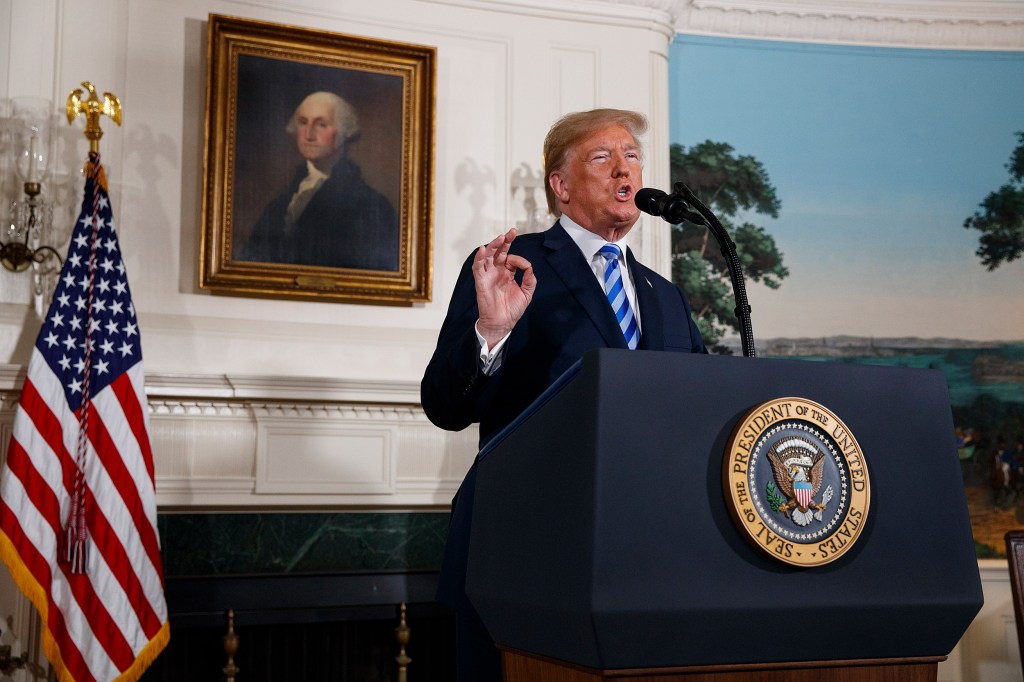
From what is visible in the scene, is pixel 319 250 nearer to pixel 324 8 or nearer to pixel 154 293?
pixel 154 293

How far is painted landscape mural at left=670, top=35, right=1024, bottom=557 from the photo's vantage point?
16.8ft

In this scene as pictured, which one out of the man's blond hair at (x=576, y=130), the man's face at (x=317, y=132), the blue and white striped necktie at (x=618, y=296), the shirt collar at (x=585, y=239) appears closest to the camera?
the blue and white striped necktie at (x=618, y=296)

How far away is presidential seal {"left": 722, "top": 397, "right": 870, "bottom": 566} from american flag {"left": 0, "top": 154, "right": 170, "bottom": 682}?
283cm

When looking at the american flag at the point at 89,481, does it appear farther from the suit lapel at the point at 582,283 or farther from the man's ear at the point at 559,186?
the suit lapel at the point at 582,283

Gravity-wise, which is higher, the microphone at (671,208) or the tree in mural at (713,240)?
the tree in mural at (713,240)

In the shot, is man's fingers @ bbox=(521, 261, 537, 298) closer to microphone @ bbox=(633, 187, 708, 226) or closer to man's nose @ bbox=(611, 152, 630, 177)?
microphone @ bbox=(633, 187, 708, 226)

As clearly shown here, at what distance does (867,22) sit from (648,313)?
388 centimetres

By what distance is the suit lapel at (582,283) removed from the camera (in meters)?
2.01

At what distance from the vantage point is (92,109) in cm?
393

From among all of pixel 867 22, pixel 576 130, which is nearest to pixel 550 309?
pixel 576 130

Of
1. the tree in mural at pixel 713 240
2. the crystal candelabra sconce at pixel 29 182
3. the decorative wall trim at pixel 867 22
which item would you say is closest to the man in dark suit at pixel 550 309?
the crystal candelabra sconce at pixel 29 182

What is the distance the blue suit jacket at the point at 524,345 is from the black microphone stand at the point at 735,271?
10.0 inches

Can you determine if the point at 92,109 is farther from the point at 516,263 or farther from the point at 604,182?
the point at 516,263

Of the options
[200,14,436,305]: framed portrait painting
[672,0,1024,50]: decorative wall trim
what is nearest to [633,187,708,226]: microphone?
[200,14,436,305]: framed portrait painting
